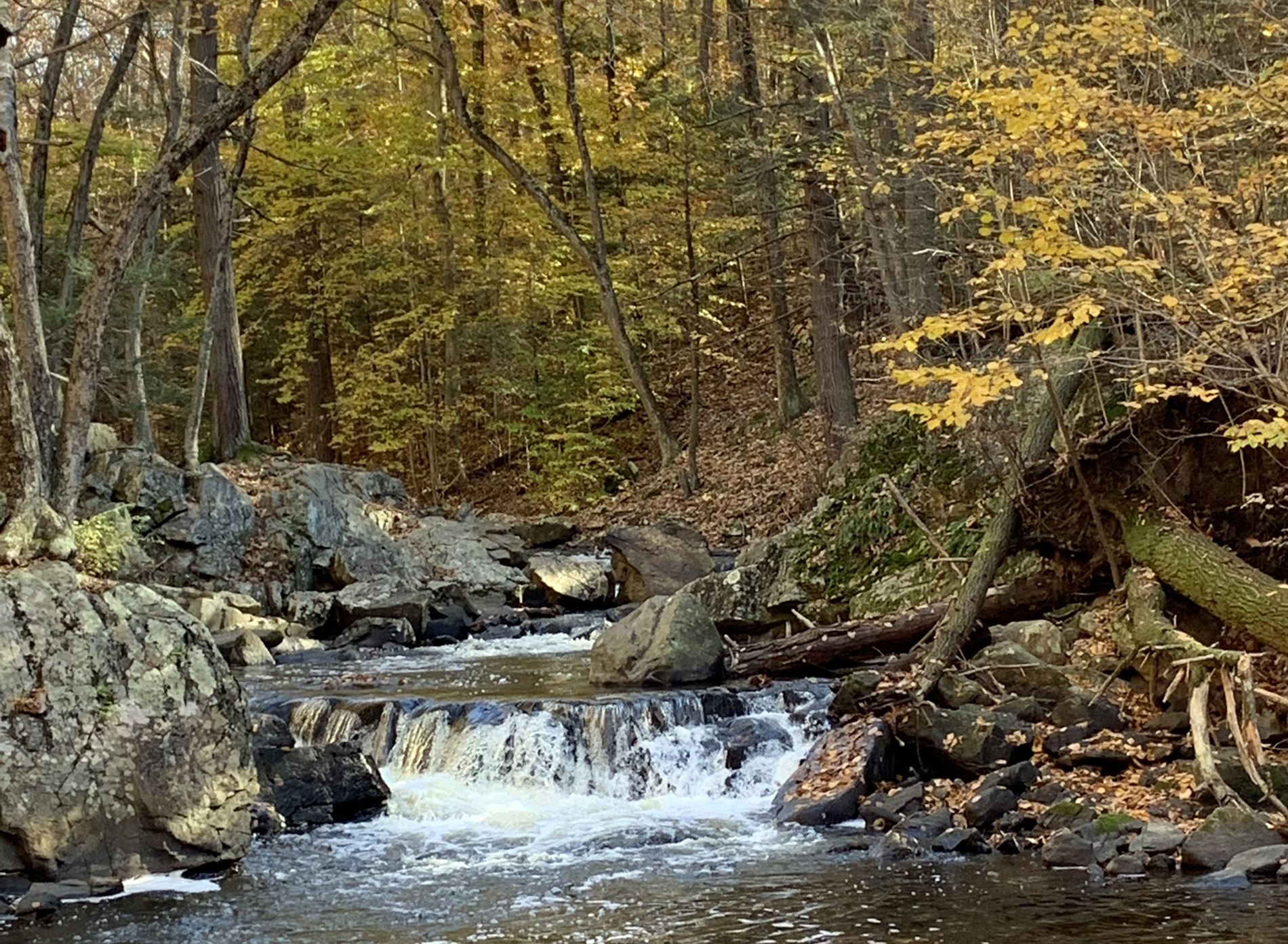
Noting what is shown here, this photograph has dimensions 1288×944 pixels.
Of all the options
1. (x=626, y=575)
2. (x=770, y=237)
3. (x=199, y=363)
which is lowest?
(x=626, y=575)

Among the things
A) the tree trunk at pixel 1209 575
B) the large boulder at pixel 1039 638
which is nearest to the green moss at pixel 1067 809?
the tree trunk at pixel 1209 575

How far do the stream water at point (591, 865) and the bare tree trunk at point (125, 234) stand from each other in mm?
3049

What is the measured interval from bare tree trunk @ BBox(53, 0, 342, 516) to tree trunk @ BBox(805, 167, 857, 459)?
907 cm

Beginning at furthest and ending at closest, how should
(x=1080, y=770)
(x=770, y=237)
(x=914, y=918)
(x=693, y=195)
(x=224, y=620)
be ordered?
(x=693, y=195) < (x=770, y=237) < (x=224, y=620) < (x=1080, y=770) < (x=914, y=918)

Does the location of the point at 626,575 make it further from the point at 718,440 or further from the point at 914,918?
the point at 914,918

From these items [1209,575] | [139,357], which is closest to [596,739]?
[1209,575]

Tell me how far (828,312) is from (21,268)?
11083 millimetres

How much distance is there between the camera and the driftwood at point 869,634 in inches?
429

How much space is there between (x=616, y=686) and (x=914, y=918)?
523 cm

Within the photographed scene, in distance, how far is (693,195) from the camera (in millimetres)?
22344

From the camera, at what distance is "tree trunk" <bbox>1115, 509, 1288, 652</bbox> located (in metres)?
8.47

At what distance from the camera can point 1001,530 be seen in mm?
10312

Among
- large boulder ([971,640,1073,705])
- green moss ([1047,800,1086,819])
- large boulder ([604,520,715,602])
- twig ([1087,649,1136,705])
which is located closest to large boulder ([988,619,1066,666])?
large boulder ([971,640,1073,705])

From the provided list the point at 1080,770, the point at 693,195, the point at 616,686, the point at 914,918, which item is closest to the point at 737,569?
the point at 616,686
